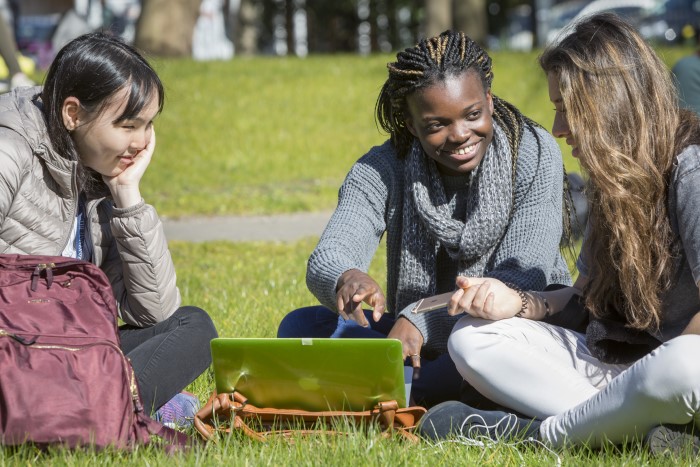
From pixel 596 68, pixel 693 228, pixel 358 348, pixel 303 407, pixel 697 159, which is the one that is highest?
pixel 596 68

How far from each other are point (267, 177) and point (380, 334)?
645 centimetres

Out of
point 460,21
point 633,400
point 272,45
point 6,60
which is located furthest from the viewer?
point 272,45

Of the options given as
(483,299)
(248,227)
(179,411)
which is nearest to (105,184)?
(179,411)

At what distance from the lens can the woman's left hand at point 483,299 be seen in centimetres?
304

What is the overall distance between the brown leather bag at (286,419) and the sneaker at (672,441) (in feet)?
2.11

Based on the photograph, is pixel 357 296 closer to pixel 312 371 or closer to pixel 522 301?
pixel 312 371

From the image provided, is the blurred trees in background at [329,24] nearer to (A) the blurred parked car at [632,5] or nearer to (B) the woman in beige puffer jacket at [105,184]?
(A) the blurred parked car at [632,5]

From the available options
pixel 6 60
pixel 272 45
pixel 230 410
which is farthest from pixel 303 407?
pixel 272 45

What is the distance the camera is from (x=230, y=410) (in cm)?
306

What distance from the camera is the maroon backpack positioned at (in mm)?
2773

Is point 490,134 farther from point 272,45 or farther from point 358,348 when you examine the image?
point 272,45

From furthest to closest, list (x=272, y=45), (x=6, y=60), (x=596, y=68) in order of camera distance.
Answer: (x=272, y=45)
(x=6, y=60)
(x=596, y=68)

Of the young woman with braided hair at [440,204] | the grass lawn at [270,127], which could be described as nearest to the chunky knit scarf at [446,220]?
the young woman with braided hair at [440,204]

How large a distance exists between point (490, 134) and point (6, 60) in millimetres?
7088
